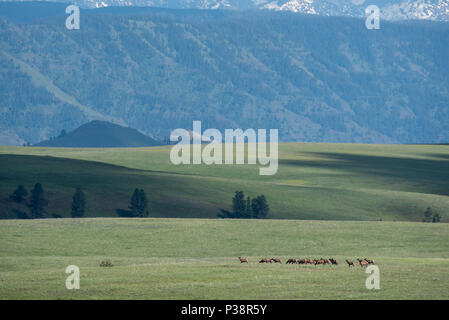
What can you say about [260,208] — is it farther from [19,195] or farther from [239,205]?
[19,195]

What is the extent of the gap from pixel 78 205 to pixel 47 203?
4.71m

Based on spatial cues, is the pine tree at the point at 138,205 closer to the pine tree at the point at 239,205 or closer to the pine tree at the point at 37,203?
the pine tree at the point at 37,203

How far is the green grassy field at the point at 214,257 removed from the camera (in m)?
33.4

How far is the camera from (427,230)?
230 ft

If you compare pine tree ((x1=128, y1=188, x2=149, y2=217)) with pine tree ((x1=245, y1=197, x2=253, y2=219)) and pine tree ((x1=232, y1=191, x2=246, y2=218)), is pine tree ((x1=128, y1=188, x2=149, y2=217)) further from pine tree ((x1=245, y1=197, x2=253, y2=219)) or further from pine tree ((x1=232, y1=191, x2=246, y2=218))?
pine tree ((x1=245, y1=197, x2=253, y2=219))

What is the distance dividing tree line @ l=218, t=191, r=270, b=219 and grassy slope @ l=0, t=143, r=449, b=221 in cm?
143

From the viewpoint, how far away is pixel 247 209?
3585 inches

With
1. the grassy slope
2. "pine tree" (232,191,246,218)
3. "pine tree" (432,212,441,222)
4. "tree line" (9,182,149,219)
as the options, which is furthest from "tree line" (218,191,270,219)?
"pine tree" (432,212,441,222)

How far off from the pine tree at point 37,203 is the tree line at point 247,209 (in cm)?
1769

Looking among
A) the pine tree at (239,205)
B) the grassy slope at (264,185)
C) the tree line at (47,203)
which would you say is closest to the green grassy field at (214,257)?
the tree line at (47,203)

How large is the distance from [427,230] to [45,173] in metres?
57.3

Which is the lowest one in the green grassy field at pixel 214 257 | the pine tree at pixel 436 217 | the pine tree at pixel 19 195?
the green grassy field at pixel 214 257
